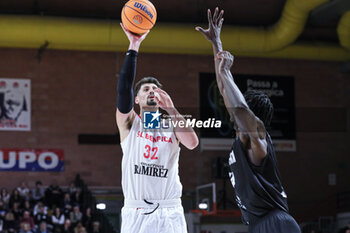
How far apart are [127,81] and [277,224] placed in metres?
2.09

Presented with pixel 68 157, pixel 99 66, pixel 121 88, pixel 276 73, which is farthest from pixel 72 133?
pixel 121 88

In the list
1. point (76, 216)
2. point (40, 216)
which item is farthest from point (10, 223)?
point (76, 216)

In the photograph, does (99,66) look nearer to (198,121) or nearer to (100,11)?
(100,11)

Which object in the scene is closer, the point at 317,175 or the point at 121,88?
the point at 121,88

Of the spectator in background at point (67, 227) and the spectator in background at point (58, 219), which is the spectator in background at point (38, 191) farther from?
the spectator in background at point (67, 227)

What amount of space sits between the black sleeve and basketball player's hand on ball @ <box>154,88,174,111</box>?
357 millimetres

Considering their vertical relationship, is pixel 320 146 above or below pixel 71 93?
below

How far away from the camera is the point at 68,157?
19797 millimetres

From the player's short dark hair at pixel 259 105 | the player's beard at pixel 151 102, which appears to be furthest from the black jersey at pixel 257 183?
the player's beard at pixel 151 102

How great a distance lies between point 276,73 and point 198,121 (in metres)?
3.51

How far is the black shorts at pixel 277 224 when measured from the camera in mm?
4109

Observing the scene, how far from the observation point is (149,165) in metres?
6.00

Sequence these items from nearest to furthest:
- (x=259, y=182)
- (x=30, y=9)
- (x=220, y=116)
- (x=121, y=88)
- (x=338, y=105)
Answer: (x=259, y=182) < (x=121, y=88) < (x=30, y=9) < (x=220, y=116) < (x=338, y=105)

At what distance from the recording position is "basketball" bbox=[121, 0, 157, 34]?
6.05 metres
